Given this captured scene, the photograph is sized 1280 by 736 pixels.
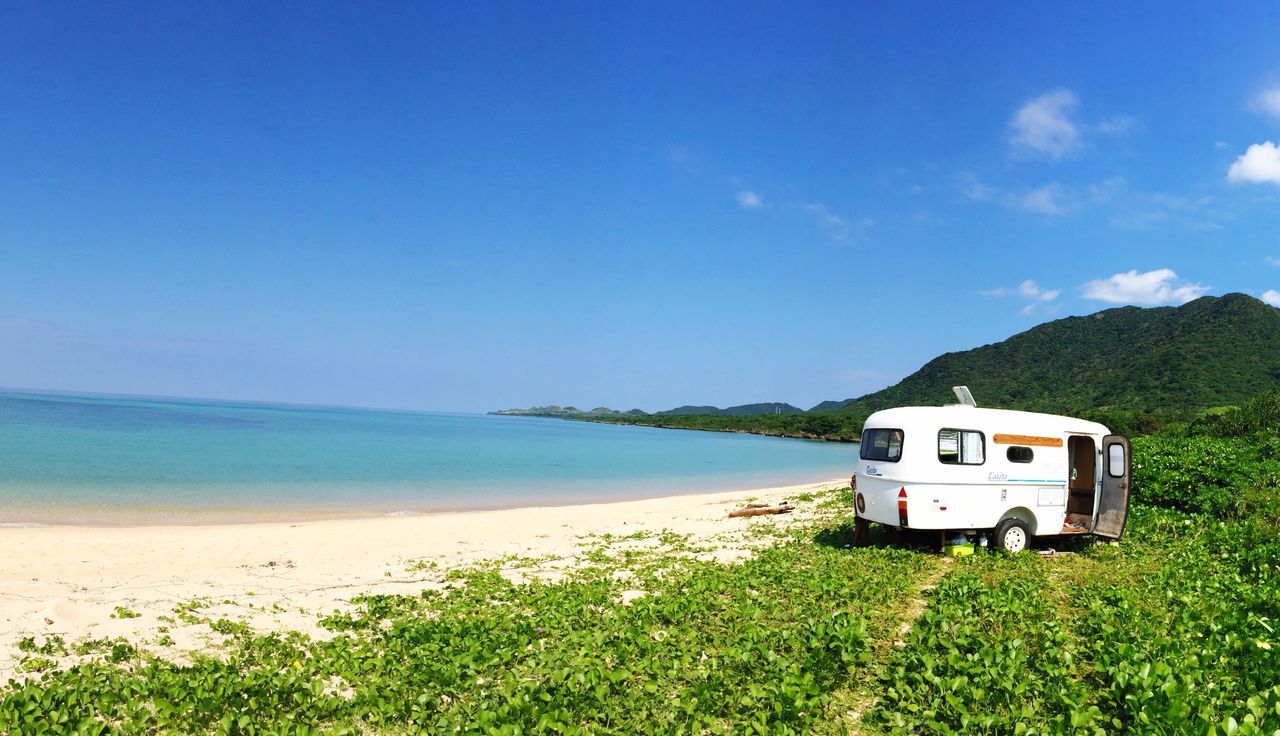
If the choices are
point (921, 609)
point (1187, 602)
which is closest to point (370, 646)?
point (921, 609)

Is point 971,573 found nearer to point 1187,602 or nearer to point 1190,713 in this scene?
point 1187,602

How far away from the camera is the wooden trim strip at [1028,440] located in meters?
14.4

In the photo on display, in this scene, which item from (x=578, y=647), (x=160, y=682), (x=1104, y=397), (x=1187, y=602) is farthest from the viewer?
(x=1104, y=397)

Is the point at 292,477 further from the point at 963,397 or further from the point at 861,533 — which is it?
the point at 963,397

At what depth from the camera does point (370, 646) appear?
8.41 m

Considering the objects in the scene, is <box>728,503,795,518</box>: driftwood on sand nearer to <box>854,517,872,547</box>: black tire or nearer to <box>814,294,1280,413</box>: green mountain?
<box>854,517,872,547</box>: black tire

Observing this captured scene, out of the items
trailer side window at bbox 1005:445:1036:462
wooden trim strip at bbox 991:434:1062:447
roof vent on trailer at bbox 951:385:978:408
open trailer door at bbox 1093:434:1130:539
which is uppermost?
roof vent on trailer at bbox 951:385:978:408

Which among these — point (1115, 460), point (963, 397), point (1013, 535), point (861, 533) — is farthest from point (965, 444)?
point (1115, 460)

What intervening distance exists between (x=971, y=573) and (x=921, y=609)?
2.57 m

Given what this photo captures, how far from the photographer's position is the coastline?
986 cm

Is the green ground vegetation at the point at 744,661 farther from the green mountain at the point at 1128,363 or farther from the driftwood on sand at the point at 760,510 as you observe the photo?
the green mountain at the point at 1128,363

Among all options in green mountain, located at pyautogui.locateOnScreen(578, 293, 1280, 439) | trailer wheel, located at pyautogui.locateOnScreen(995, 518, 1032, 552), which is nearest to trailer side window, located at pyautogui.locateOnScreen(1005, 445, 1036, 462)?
trailer wheel, located at pyautogui.locateOnScreen(995, 518, 1032, 552)

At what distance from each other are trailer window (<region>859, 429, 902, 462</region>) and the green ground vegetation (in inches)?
96.7

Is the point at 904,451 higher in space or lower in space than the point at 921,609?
higher
